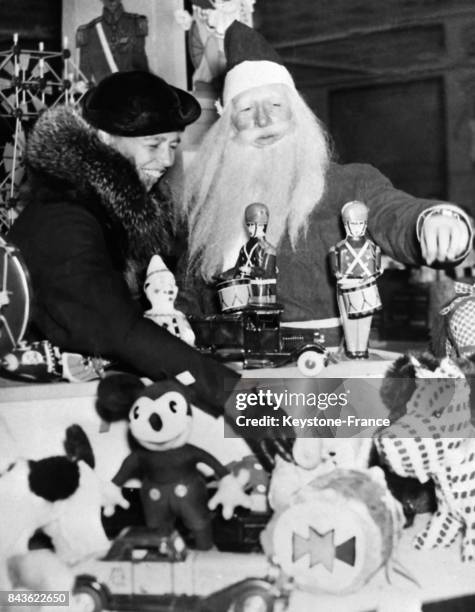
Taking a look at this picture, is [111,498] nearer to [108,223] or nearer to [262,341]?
[262,341]

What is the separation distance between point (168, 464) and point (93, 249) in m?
0.33

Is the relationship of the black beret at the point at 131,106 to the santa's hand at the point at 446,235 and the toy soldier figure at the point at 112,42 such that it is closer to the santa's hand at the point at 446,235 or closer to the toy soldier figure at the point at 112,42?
the toy soldier figure at the point at 112,42

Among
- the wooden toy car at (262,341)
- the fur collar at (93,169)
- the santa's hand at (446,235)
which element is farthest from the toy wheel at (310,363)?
the fur collar at (93,169)

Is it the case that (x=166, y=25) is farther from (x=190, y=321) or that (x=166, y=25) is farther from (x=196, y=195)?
(x=190, y=321)

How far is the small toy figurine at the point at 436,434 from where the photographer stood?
1084mm

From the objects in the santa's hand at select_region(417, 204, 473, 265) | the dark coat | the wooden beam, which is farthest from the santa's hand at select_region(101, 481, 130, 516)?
the wooden beam

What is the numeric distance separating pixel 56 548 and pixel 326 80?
113cm

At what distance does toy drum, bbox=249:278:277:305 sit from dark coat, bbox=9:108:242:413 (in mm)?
118

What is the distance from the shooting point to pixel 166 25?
161cm

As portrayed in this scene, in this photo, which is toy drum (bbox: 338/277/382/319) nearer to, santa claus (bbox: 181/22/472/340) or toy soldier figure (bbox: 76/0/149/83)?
santa claus (bbox: 181/22/472/340)

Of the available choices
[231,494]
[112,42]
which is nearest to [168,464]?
[231,494]

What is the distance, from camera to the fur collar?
1.27 metres

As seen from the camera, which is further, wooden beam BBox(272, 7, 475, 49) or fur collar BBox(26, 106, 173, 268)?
wooden beam BBox(272, 7, 475, 49)

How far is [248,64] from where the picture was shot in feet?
4.58
